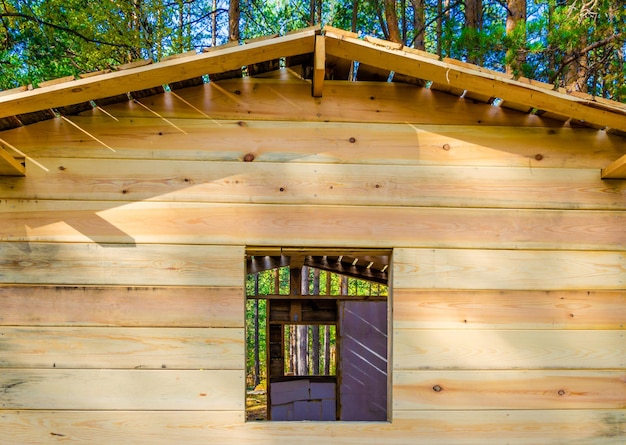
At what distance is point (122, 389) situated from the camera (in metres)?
2.73

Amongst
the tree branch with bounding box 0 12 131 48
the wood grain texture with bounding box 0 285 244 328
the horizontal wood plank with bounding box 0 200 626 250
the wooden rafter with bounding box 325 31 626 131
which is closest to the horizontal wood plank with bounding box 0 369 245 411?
the wood grain texture with bounding box 0 285 244 328

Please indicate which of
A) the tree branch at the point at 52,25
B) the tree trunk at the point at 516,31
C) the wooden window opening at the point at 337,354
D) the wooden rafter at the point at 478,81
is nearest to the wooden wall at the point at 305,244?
the wooden rafter at the point at 478,81

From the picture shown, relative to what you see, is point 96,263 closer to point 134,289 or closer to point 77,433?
point 134,289

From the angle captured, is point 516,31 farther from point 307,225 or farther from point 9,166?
point 9,166

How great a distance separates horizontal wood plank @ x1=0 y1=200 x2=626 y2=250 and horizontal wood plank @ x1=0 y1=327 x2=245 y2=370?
51cm

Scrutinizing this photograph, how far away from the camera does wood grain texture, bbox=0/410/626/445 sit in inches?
106

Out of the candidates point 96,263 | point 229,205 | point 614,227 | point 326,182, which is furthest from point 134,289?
point 614,227

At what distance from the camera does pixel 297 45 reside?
8.60 ft

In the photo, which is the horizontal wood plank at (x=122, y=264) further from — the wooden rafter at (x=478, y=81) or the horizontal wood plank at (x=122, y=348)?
the wooden rafter at (x=478, y=81)

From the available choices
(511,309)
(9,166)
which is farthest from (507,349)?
(9,166)

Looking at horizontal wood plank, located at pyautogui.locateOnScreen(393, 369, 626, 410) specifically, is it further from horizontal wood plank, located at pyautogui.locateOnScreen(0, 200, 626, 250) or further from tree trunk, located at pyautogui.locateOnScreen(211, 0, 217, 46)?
tree trunk, located at pyautogui.locateOnScreen(211, 0, 217, 46)

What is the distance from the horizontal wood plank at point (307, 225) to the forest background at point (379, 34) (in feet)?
2.56

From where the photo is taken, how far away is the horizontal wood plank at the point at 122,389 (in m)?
2.70

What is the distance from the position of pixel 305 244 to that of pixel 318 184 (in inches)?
14.2
